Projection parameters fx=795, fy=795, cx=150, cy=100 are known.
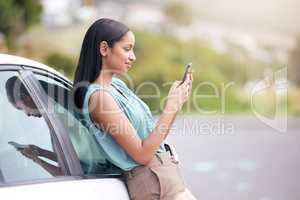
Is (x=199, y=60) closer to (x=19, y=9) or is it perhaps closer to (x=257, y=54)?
(x=257, y=54)

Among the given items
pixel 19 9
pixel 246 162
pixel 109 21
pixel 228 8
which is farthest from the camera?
pixel 228 8

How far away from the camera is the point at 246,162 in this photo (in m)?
11.5

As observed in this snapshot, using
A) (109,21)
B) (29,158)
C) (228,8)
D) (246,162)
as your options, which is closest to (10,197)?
(29,158)

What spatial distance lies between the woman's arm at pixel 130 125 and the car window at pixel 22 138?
0.23 metres

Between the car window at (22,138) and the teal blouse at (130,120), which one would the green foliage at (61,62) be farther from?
the car window at (22,138)

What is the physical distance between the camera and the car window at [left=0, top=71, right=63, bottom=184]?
276cm

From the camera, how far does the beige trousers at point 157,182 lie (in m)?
3.01

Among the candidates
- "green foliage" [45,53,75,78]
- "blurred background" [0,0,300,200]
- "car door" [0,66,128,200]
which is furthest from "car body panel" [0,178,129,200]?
"green foliage" [45,53,75,78]

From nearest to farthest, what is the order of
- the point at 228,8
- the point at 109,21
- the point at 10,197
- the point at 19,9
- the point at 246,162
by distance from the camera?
the point at 10,197 < the point at 109,21 < the point at 246,162 < the point at 19,9 < the point at 228,8

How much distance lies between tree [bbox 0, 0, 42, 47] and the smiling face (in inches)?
516

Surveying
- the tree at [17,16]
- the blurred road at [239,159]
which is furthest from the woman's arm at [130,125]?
the tree at [17,16]

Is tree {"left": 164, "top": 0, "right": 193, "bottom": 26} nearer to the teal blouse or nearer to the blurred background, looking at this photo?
the blurred background

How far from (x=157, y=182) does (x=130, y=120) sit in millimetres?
265

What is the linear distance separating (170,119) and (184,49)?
14344 mm
